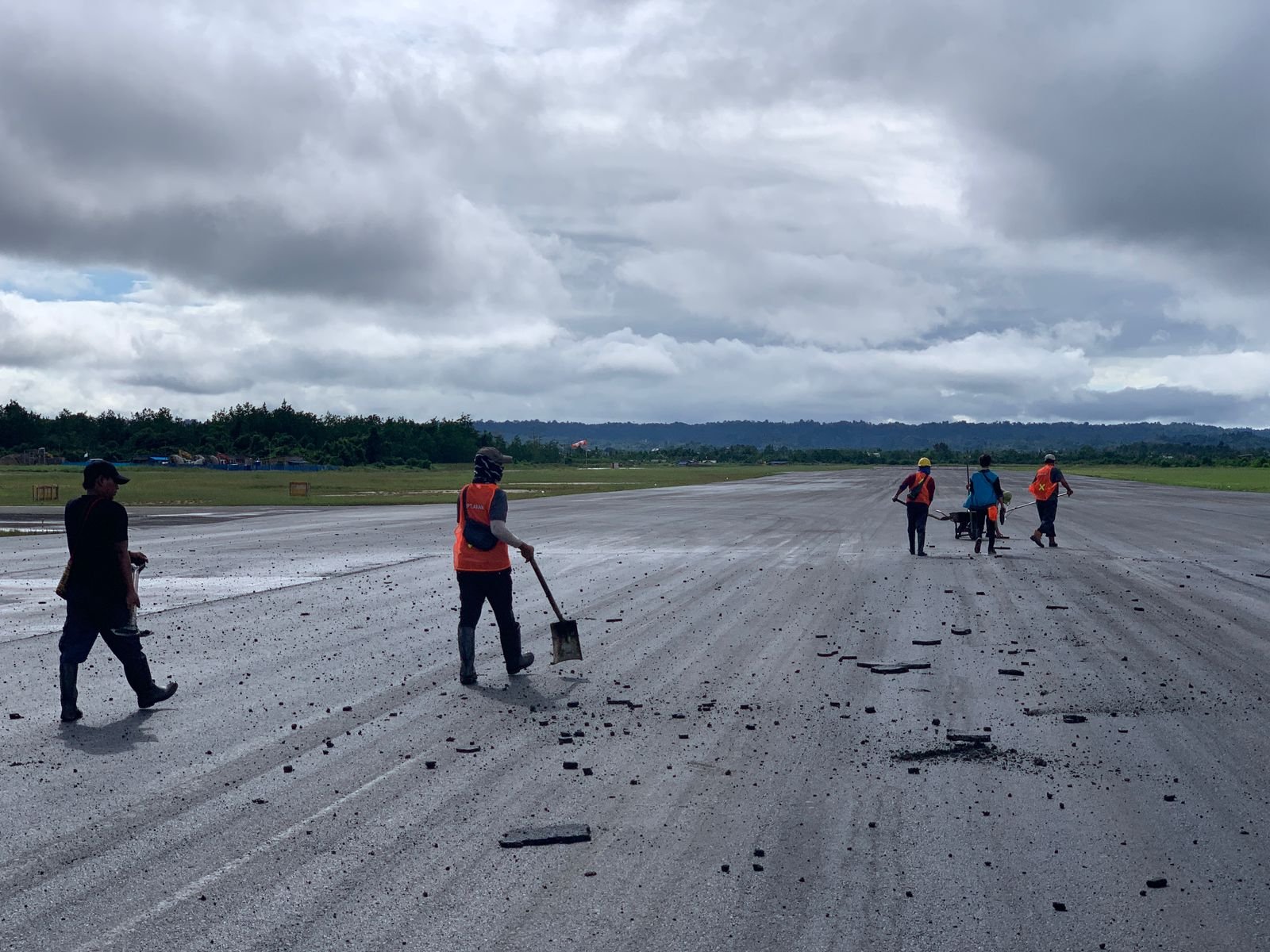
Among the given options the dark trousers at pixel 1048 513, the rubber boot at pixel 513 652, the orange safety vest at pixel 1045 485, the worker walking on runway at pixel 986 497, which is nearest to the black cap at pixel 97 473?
the rubber boot at pixel 513 652

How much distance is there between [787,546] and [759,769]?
18211 mm

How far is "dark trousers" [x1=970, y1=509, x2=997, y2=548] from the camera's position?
2292 cm

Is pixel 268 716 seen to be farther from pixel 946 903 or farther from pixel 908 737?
pixel 946 903

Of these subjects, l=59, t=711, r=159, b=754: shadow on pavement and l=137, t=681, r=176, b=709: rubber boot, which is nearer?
l=59, t=711, r=159, b=754: shadow on pavement

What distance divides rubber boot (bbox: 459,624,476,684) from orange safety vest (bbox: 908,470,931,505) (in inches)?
566

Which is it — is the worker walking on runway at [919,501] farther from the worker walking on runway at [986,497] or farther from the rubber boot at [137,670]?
the rubber boot at [137,670]

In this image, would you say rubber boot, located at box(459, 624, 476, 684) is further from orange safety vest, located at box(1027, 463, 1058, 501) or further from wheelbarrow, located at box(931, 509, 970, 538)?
wheelbarrow, located at box(931, 509, 970, 538)

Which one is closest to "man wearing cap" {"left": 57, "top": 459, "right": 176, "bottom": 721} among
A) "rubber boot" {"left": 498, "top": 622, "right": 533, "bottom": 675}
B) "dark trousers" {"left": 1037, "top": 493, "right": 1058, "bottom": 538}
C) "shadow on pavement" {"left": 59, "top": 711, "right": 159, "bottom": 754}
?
"shadow on pavement" {"left": 59, "top": 711, "right": 159, "bottom": 754}

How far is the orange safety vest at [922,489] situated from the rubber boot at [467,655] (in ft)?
47.2

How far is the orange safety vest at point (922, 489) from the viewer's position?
2289 cm

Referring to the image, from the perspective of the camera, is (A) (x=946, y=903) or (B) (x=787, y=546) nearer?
(A) (x=946, y=903)

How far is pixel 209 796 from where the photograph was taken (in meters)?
6.70

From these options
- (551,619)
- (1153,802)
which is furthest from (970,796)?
(551,619)

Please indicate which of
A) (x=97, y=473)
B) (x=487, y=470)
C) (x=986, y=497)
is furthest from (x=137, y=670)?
(x=986, y=497)
